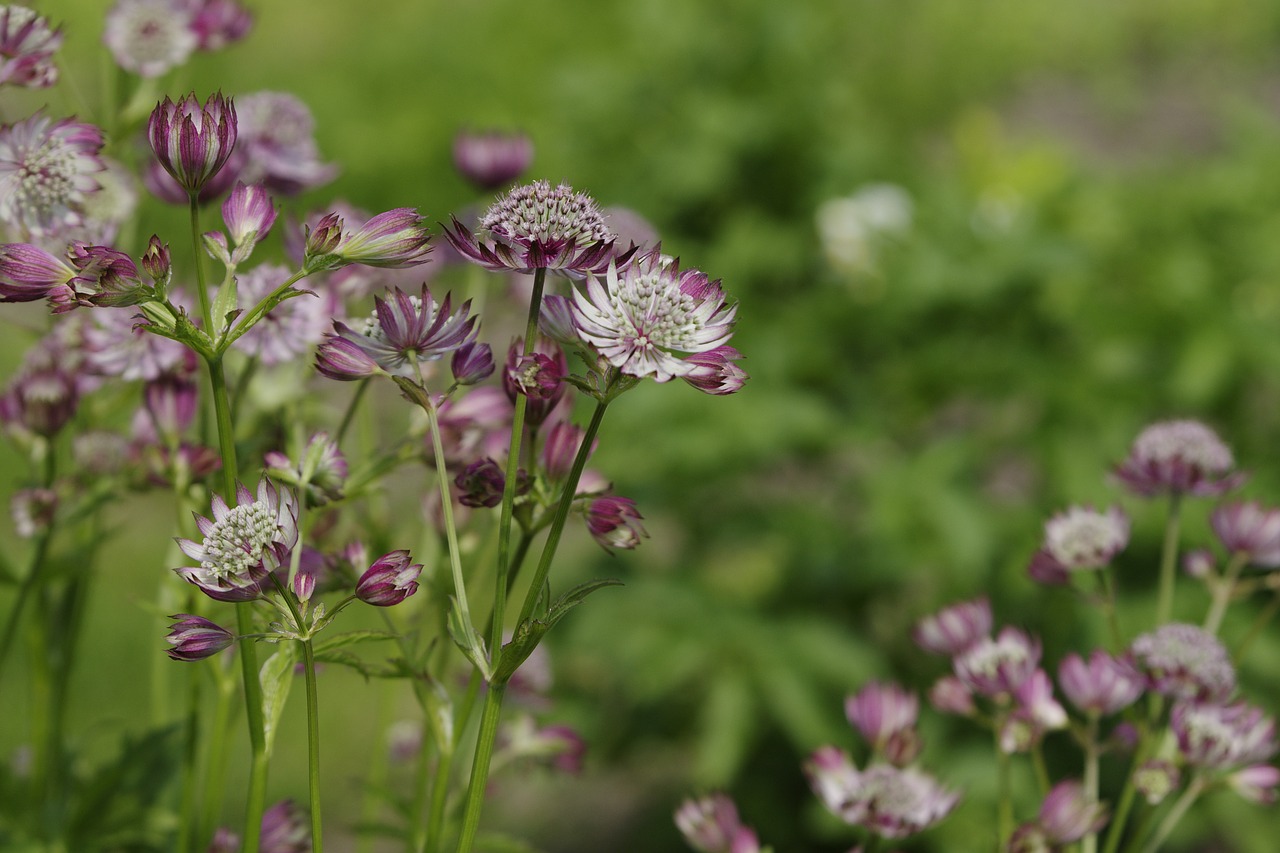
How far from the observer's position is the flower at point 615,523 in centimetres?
70

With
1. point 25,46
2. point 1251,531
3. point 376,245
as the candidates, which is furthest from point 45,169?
point 1251,531

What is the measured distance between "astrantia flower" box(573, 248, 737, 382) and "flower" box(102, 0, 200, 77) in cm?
54

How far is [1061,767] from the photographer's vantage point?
2191mm

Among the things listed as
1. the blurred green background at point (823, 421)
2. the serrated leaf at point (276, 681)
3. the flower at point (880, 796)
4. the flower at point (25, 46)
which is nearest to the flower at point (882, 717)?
the flower at point (880, 796)

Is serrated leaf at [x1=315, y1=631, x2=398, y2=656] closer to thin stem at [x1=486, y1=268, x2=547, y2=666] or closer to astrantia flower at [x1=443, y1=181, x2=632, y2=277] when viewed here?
thin stem at [x1=486, y1=268, x2=547, y2=666]

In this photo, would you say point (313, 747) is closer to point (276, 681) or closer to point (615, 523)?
point (276, 681)

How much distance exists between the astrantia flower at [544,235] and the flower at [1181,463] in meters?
0.49

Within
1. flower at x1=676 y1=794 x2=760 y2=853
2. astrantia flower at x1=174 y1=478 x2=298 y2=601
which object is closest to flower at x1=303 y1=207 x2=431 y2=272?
astrantia flower at x1=174 y1=478 x2=298 y2=601

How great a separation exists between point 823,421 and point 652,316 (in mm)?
1566

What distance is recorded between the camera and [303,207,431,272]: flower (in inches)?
25.5

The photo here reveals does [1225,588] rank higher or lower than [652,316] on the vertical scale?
lower

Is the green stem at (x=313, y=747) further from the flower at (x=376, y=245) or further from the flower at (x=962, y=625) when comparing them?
the flower at (x=962, y=625)

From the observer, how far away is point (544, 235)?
2.07 feet

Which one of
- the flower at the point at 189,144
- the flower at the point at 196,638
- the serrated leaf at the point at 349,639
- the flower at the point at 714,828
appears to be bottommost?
the flower at the point at 714,828
